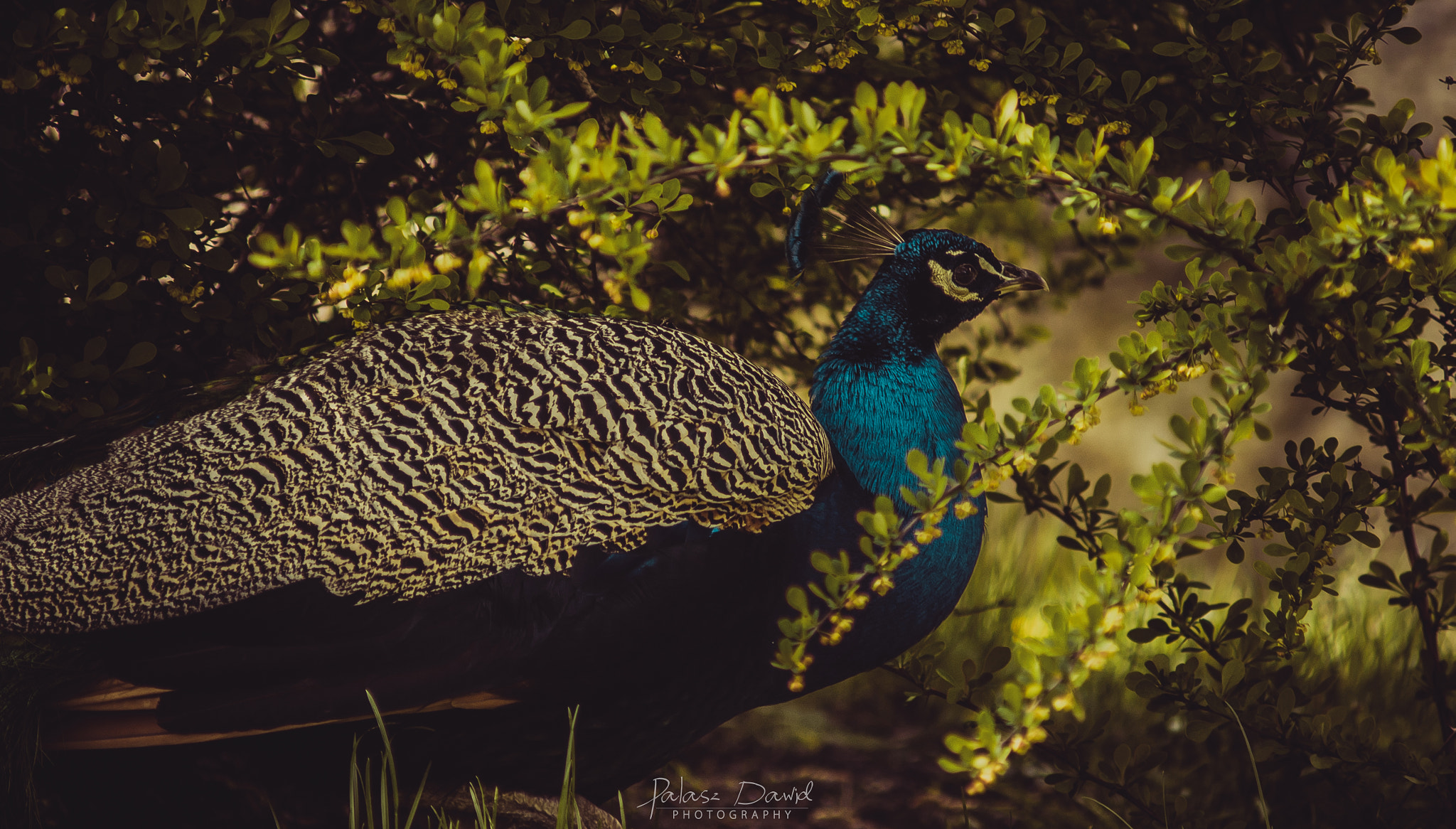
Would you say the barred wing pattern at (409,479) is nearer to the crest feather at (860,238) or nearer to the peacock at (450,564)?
the peacock at (450,564)

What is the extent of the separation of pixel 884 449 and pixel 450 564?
90cm

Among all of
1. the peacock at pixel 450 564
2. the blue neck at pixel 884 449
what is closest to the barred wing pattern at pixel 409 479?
the peacock at pixel 450 564

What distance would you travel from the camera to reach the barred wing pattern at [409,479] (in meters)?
1.81

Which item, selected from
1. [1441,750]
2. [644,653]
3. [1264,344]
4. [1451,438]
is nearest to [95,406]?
[644,653]

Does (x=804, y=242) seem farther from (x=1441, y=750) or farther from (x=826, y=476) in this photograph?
(x=1441, y=750)

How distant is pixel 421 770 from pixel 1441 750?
1.87 meters

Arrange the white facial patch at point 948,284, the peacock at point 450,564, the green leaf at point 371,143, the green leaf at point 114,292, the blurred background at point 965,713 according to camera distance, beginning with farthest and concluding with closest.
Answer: the blurred background at point 965,713, the white facial patch at point 948,284, the green leaf at point 371,143, the green leaf at point 114,292, the peacock at point 450,564

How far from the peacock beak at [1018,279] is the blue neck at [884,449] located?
20 centimetres

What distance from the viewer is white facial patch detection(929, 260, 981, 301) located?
238cm

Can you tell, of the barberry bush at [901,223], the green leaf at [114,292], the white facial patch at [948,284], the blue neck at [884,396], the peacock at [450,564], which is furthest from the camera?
the white facial patch at [948,284]

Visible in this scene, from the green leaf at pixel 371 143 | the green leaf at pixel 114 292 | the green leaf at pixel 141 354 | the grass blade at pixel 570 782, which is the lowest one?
the grass blade at pixel 570 782

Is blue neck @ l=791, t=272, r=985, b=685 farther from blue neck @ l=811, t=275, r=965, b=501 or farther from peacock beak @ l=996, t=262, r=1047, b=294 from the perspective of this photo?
peacock beak @ l=996, t=262, r=1047, b=294

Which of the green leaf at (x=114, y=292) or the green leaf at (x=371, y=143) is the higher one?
the green leaf at (x=371, y=143)

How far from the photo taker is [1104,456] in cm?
599
